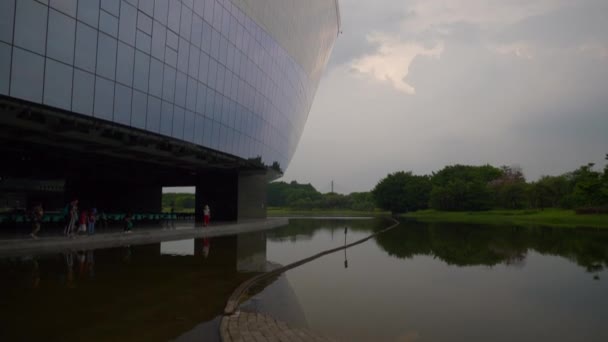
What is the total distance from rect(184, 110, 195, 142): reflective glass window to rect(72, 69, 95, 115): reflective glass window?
299 inches

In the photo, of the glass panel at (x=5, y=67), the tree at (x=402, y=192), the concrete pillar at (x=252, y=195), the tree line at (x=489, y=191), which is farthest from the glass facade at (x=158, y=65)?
the tree at (x=402, y=192)

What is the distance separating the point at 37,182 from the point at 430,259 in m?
56.1

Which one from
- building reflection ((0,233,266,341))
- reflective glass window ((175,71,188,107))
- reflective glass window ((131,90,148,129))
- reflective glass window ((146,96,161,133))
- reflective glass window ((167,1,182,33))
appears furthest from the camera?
reflective glass window ((175,71,188,107))

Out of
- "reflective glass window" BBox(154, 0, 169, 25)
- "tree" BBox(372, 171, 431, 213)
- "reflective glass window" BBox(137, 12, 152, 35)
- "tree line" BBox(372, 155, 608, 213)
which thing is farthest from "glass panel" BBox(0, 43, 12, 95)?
"tree" BBox(372, 171, 431, 213)

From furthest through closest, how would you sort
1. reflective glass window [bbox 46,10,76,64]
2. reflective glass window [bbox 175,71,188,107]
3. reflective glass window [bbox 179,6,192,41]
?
reflective glass window [bbox 175,71,188,107] < reflective glass window [bbox 179,6,192,41] < reflective glass window [bbox 46,10,76,64]

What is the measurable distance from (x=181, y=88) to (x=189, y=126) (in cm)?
261

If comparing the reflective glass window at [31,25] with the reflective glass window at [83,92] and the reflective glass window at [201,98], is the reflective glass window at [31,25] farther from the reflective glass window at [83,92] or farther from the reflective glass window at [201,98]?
the reflective glass window at [201,98]

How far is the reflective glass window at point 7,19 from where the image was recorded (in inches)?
616

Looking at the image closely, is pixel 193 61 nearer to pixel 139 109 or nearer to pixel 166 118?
pixel 166 118

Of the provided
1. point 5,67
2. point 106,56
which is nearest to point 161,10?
point 106,56

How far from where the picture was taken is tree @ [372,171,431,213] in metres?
92.6

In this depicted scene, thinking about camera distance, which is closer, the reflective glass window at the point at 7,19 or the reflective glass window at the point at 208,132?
the reflective glass window at the point at 7,19

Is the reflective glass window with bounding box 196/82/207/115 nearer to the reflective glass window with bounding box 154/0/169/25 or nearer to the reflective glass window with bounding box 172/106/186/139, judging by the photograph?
the reflective glass window with bounding box 172/106/186/139

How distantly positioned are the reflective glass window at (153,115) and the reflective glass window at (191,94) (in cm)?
284
